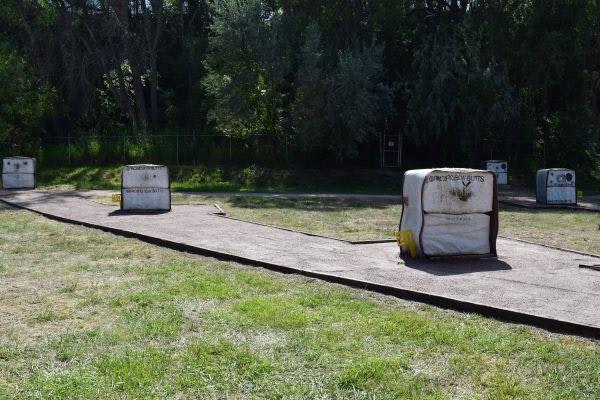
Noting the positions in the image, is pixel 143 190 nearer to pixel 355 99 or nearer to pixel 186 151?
pixel 355 99

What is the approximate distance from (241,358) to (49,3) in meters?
32.6

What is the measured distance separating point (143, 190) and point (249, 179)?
12967 mm

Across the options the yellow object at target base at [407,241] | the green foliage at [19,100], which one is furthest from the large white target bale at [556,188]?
the green foliage at [19,100]

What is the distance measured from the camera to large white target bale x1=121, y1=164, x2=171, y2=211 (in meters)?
15.4

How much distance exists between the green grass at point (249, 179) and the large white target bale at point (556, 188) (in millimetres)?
7269

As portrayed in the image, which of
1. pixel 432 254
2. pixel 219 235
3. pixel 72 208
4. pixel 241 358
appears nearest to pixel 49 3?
pixel 72 208

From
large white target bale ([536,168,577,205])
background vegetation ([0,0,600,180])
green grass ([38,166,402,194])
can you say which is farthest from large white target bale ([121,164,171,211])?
background vegetation ([0,0,600,180])

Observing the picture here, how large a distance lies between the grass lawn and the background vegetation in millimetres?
8131

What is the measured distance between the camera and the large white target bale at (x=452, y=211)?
9.05m

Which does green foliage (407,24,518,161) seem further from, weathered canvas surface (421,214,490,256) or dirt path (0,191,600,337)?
weathered canvas surface (421,214,490,256)

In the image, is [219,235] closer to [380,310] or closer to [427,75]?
[380,310]

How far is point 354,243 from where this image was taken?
1046 centimetres

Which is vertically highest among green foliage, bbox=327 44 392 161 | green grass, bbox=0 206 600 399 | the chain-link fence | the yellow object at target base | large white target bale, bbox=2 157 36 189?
green foliage, bbox=327 44 392 161

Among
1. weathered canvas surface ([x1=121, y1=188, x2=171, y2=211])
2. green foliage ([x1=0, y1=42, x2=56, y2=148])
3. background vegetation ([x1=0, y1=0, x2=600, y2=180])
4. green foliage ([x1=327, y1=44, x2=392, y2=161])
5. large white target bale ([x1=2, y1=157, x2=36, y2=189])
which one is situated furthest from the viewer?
green foliage ([x1=0, y1=42, x2=56, y2=148])
